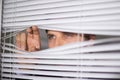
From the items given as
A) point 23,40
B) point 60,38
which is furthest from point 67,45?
point 23,40

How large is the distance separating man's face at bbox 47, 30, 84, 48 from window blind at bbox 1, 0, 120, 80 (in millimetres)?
40

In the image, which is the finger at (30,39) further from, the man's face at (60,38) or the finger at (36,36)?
the man's face at (60,38)

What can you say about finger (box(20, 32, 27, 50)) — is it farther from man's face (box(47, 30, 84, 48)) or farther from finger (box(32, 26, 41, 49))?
man's face (box(47, 30, 84, 48))

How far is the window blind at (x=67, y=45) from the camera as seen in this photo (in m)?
1.31

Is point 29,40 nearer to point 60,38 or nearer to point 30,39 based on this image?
point 30,39

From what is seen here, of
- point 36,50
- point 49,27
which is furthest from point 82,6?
point 36,50

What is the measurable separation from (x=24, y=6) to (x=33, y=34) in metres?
0.30

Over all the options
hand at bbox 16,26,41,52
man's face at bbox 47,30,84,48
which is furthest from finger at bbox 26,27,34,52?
man's face at bbox 47,30,84,48

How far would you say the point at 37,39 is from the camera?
5.45 feet

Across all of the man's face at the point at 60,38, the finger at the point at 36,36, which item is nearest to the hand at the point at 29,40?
the finger at the point at 36,36

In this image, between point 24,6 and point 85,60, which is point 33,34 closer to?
point 24,6

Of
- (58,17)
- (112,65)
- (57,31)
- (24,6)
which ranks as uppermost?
(24,6)

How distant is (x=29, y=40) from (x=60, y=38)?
345 millimetres

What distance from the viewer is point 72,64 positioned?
1452 mm
